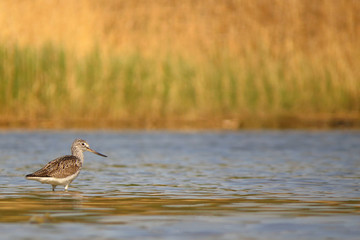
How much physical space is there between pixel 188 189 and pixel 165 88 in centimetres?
1298

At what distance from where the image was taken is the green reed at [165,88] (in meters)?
25.7

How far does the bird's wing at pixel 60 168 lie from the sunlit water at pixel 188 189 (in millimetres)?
277

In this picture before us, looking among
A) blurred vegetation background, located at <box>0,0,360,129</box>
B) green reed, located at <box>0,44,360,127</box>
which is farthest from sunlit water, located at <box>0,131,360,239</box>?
blurred vegetation background, located at <box>0,0,360,129</box>

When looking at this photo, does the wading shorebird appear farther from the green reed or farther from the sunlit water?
the green reed

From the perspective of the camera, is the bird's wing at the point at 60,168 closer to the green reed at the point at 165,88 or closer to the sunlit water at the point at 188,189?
the sunlit water at the point at 188,189

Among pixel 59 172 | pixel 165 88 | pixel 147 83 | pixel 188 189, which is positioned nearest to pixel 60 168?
pixel 59 172

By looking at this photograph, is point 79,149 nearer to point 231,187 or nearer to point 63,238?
point 231,187

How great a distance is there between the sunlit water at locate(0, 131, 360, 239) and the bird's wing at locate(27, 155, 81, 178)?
0.28 metres

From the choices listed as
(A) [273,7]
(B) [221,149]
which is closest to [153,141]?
(B) [221,149]

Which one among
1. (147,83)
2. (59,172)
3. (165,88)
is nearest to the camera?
(59,172)

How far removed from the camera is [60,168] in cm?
1370

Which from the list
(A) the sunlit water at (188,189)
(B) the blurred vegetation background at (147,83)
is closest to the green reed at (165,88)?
(B) the blurred vegetation background at (147,83)

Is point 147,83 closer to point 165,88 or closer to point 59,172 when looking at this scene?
point 165,88

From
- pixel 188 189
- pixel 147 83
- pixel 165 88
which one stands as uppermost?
pixel 147 83
